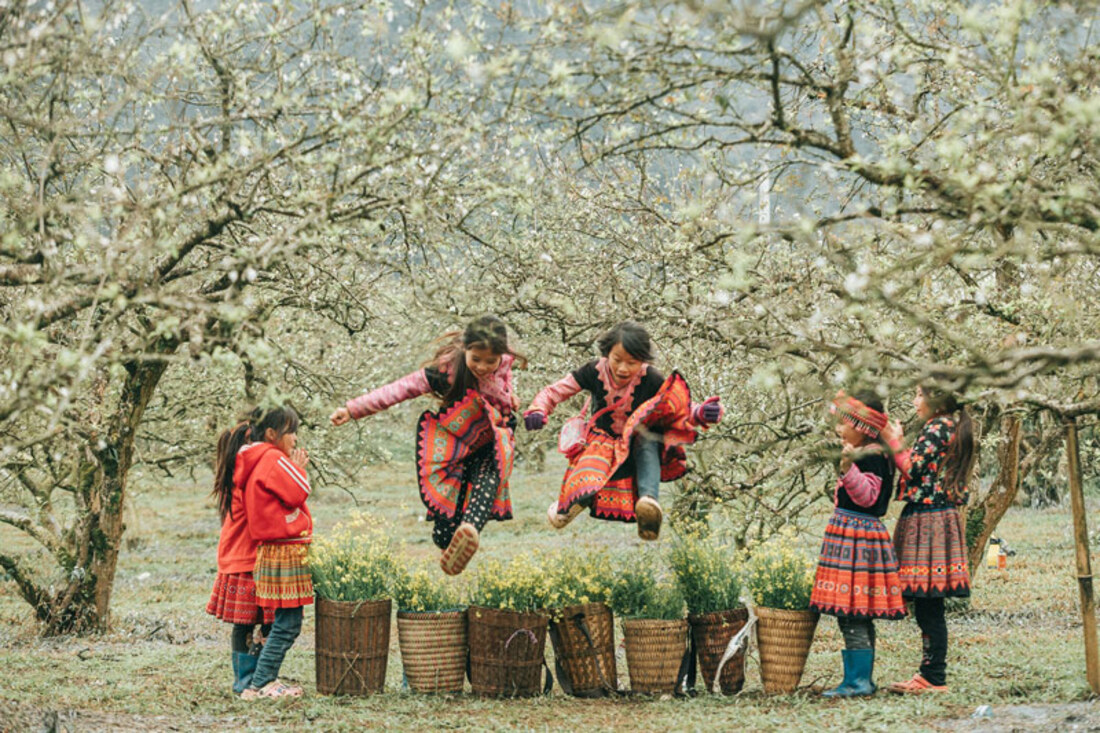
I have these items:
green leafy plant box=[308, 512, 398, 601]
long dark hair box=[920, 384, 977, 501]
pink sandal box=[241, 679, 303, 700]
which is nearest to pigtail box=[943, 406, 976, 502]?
long dark hair box=[920, 384, 977, 501]

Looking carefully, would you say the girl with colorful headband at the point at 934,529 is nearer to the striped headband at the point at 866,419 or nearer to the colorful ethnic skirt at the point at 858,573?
the colorful ethnic skirt at the point at 858,573

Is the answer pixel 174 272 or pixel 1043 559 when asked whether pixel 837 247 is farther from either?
pixel 1043 559

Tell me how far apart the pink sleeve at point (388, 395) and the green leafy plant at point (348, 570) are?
3.97 feet

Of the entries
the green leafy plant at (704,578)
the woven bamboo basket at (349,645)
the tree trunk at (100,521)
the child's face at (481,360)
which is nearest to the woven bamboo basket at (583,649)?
the green leafy plant at (704,578)

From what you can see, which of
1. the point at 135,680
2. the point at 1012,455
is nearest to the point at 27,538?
the point at 135,680

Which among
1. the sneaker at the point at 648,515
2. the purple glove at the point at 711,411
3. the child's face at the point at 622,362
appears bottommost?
the sneaker at the point at 648,515

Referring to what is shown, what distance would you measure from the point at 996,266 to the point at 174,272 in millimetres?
5598

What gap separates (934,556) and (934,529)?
0.18 metres

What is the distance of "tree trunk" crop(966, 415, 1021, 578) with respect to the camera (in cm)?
1068

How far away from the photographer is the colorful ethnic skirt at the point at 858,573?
Result: 23.5 feet

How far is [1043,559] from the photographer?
53.2 feet

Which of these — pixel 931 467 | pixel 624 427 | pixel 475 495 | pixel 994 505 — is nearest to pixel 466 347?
pixel 475 495

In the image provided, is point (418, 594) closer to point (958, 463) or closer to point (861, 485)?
point (861, 485)

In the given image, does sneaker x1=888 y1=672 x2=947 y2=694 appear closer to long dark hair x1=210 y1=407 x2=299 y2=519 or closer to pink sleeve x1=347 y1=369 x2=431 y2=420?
pink sleeve x1=347 y1=369 x2=431 y2=420
